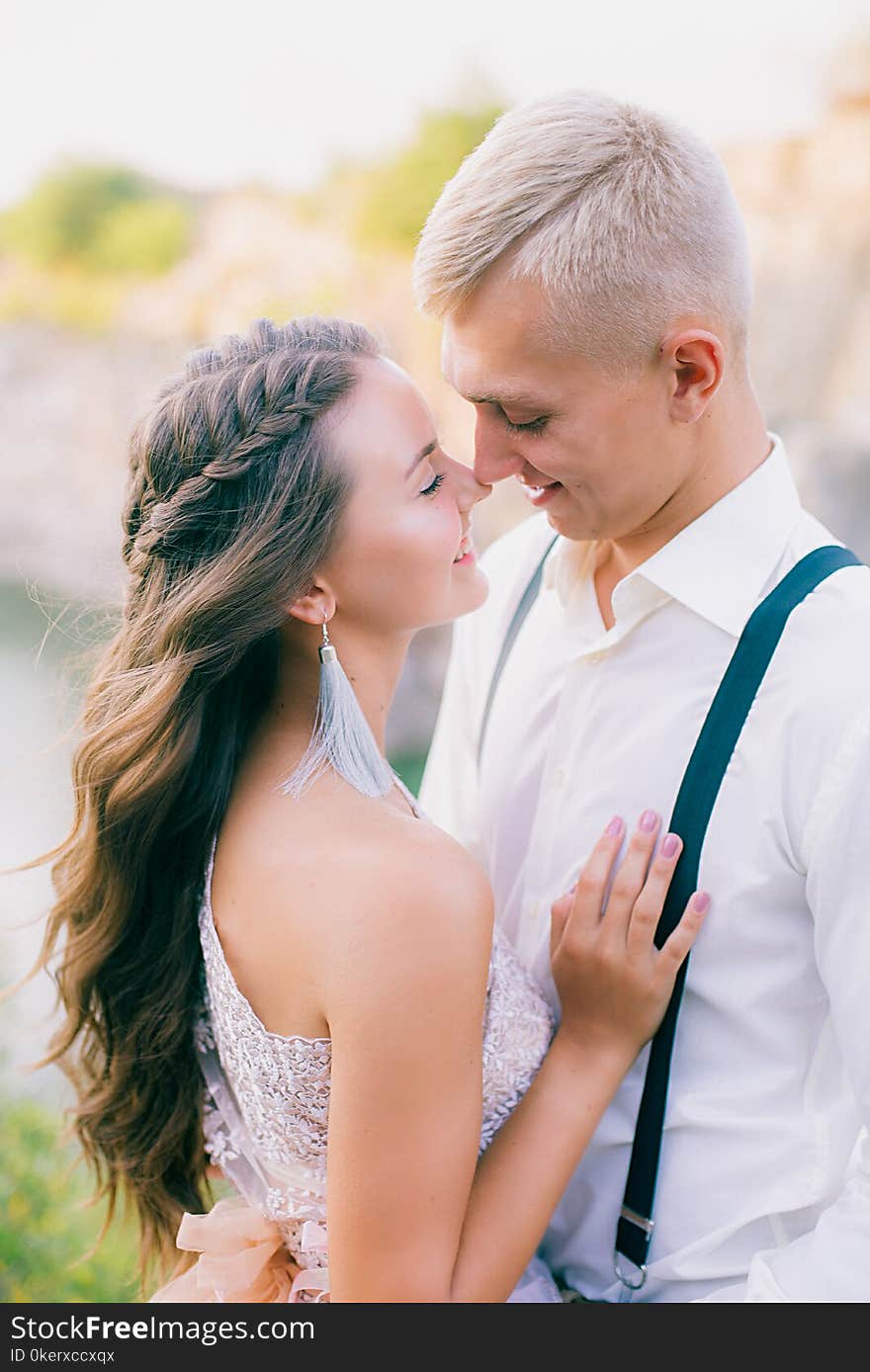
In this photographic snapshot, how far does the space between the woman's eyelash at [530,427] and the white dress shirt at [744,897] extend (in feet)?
0.85

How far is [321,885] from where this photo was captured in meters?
1.53

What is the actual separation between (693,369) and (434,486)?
16.3 inches

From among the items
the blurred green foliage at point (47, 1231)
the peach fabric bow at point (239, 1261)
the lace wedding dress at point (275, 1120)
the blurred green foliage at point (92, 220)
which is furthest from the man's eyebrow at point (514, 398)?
the blurred green foliage at point (92, 220)

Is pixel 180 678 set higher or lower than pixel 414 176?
lower

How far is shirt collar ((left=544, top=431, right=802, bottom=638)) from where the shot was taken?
68.1 inches

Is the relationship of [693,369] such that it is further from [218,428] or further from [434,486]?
[218,428]

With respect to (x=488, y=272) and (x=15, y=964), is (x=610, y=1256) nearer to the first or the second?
(x=488, y=272)

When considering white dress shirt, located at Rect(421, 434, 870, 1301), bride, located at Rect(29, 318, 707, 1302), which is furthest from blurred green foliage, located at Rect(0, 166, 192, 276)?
white dress shirt, located at Rect(421, 434, 870, 1301)

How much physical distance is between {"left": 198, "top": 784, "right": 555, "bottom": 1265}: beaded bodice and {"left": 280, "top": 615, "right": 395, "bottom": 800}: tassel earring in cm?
23

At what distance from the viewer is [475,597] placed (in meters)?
1.88

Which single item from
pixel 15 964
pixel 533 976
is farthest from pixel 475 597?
pixel 15 964

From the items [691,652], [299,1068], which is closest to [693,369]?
[691,652]
